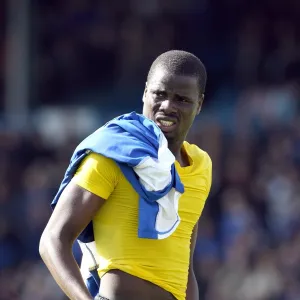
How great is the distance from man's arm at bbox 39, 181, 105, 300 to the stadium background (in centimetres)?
664

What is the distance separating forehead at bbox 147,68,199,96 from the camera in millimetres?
4352

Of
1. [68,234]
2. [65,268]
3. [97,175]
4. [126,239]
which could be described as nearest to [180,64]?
[97,175]

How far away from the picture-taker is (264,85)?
1280 centimetres

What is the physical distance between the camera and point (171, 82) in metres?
4.35

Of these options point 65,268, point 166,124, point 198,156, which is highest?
point 166,124

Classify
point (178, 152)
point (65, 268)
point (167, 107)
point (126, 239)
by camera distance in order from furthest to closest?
point (178, 152)
point (167, 107)
point (126, 239)
point (65, 268)

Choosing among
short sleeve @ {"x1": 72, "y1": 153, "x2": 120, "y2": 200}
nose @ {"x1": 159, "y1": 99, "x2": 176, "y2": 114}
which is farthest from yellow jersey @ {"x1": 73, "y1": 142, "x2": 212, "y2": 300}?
nose @ {"x1": 159, "y1": 99, "x2": 176, "y2": 114}

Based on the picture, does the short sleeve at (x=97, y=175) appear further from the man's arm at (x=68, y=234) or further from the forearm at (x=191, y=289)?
the forearm at (x=191, y=289)

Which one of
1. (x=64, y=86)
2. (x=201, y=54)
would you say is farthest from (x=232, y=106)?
(x=64, y=86)

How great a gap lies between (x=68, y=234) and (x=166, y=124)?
0.65 meters

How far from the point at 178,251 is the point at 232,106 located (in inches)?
330

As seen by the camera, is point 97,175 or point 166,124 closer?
point 97,175

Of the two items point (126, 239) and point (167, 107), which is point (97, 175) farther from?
point (167, 107)

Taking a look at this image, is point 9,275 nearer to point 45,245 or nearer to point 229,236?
point 229,236
